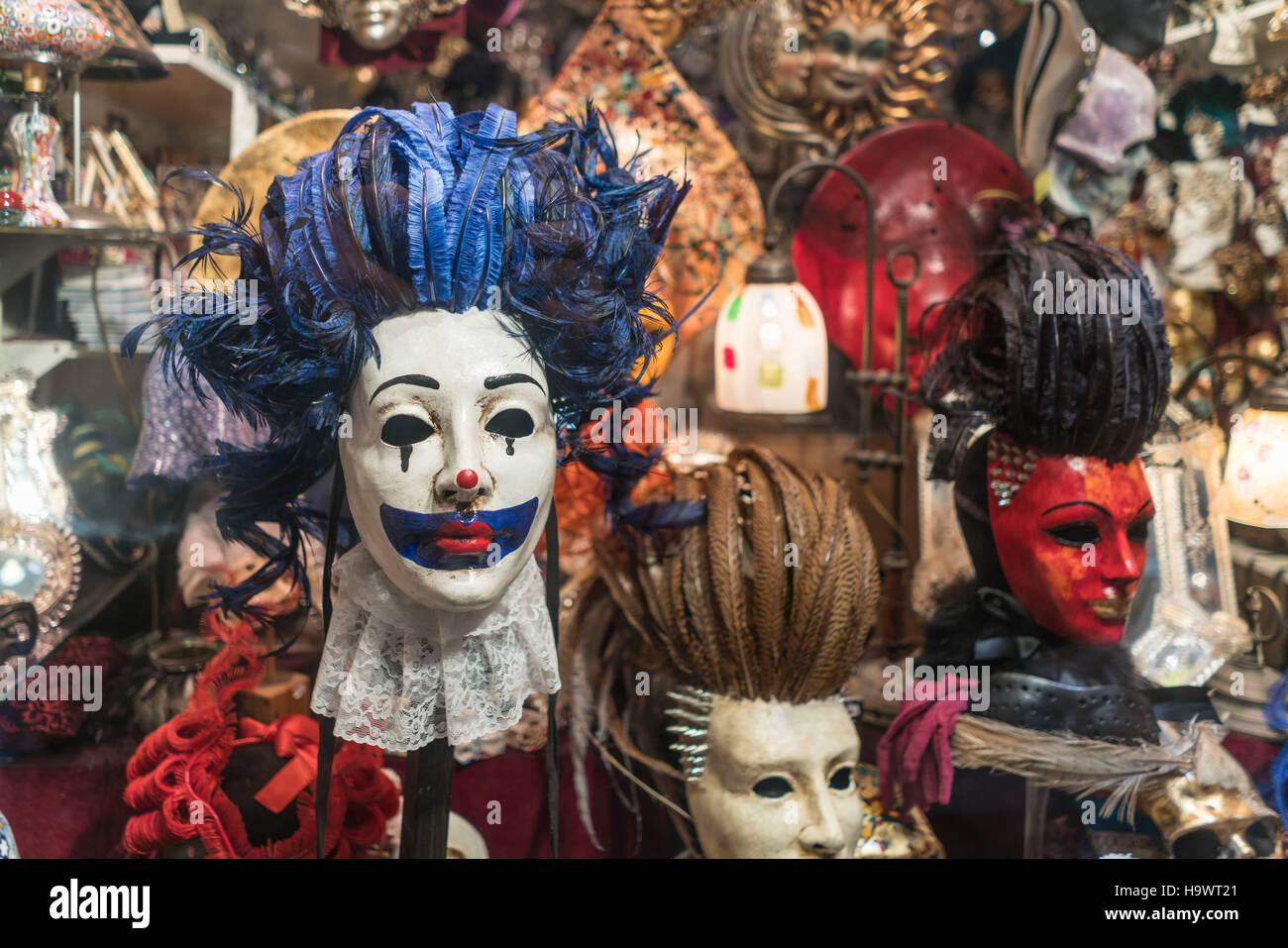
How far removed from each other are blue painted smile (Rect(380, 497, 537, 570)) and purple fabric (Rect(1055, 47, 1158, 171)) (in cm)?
182

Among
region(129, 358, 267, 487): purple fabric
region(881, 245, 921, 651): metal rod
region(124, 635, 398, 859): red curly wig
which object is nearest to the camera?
region(124, 635, 398, 859): red curly wig

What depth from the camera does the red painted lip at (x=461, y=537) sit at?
150cm

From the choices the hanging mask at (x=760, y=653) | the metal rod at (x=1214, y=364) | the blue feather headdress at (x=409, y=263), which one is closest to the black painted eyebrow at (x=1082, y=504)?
the hanging mask at (x=760, y=653)

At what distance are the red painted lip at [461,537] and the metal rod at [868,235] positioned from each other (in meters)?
1.12

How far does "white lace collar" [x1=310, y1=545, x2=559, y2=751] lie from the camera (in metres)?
1.58

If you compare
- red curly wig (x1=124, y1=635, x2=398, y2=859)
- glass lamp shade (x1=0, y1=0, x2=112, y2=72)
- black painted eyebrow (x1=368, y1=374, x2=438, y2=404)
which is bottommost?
red curly wig (x1=124, y1=635, x2=398, y2=859)

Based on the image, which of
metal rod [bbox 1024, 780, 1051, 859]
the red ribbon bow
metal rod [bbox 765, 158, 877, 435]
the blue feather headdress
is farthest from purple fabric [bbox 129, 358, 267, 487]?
metal rod [bbox 1024, 780, 1051, 859]

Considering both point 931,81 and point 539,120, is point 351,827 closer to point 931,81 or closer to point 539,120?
point 539,120

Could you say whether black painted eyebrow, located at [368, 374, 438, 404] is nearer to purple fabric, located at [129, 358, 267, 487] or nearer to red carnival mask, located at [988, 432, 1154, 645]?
purple fabric, located at [129, 358, 267, 487]

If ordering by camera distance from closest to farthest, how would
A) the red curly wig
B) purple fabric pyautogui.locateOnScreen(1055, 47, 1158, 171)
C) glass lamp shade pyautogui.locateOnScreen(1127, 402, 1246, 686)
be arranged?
1. the red curly wig
2. glass lamp shade pyautogui.locateOnScreen(1127, 402, 1246, 686)
3. purple fabric pyautogui.locateOnScreen(1055, 47, 1158, 171)

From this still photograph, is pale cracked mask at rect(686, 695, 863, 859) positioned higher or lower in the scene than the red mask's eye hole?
lower

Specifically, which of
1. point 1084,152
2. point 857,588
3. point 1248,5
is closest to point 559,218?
point 857,588

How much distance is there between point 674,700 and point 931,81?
5.45 ft

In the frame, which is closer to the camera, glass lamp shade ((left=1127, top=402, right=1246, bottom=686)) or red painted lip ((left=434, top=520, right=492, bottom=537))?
red painted lip ((left=434, top=520, right=492, bottom=537))
